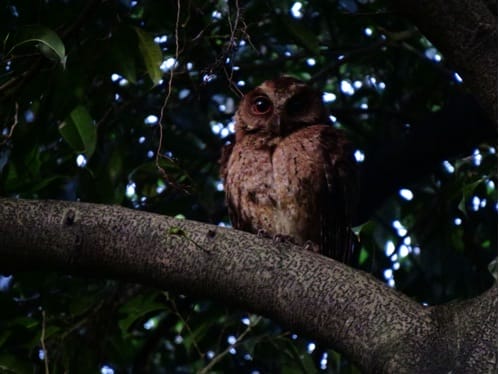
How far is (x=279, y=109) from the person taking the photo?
4176 mm

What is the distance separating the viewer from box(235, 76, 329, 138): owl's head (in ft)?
13.7

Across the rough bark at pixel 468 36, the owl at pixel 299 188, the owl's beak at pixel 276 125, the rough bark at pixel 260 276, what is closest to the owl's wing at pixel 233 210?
the owl at pixel 299 188

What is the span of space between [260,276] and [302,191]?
150cm

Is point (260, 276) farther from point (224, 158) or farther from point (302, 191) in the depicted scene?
point (224, 158)

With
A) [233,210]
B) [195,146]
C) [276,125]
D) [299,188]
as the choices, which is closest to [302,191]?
[299,188]

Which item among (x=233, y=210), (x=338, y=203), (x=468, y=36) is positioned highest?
(x=468, y=36)

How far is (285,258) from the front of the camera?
2.36 meters

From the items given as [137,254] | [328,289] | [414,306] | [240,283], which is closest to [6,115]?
[137,254]

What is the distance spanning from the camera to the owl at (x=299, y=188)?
12.5 feet

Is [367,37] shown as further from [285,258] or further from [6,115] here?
[285,258]

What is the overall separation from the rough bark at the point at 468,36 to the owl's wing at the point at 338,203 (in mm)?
1506

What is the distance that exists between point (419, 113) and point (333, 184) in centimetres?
134

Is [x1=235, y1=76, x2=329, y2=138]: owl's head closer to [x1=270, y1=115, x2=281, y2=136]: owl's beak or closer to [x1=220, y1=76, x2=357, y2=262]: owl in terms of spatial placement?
[x1=270, y1=115, x2=281, y2=136]: owl's beak

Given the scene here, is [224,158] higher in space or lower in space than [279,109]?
lower
